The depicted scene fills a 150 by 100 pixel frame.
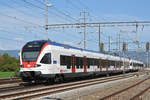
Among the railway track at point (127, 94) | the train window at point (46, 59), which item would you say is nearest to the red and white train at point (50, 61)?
the train window at point (46, 59)

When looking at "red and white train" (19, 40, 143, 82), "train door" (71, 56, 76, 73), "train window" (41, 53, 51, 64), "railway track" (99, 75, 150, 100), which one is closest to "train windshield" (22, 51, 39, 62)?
"red and white train" (19, 40, 143, 82)

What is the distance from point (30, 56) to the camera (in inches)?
781

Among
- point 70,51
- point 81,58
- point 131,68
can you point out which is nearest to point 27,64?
point 70,51

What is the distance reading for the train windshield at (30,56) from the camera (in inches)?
773

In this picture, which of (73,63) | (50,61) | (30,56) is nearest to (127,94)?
(50,61)

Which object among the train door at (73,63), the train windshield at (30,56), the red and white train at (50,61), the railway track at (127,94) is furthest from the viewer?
the train door at (73,63)

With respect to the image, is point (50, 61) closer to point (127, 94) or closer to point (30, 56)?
point (30, 56)

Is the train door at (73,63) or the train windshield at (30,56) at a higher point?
A: the train windshield at (30,56)

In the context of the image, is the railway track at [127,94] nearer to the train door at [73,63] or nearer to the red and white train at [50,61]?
the red and white train at [50,61]

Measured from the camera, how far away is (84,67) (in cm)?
2761

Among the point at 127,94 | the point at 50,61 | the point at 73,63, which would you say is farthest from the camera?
the point at 73,63

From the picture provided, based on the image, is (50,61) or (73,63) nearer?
(50,61)

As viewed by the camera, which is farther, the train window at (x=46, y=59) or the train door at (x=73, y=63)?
the train door at (x=73, y=63)

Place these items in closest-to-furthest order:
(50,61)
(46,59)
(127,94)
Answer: (127,94)
(46,59)
(50,61)
